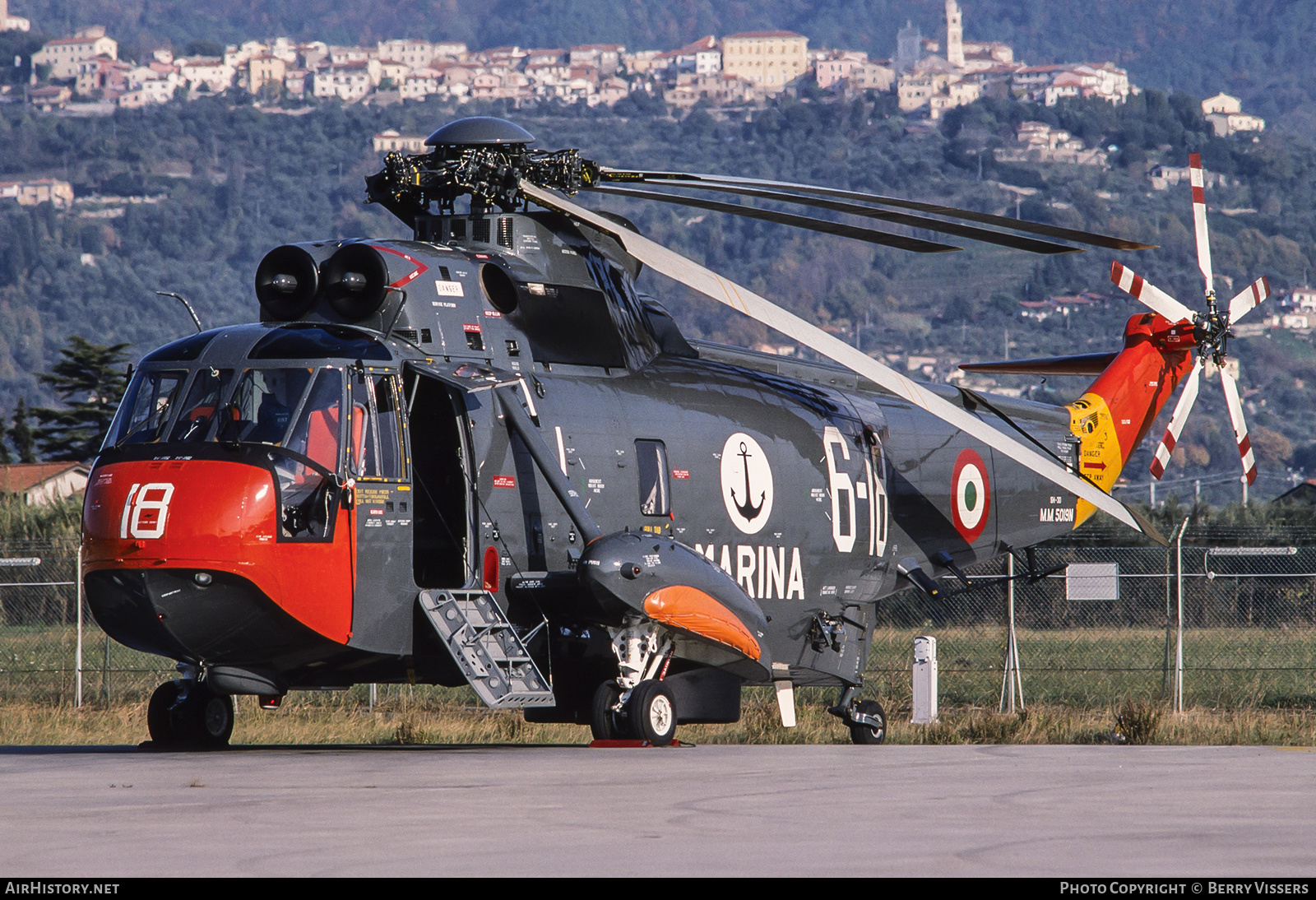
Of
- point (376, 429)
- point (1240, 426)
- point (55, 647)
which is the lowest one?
point (55, 647)

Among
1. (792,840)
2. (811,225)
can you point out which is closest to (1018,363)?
(811,225)

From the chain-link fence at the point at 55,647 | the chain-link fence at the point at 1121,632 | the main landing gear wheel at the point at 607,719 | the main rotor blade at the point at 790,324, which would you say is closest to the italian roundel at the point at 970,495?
the main rotor blade at the point at 790,324

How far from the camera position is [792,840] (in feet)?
27.3

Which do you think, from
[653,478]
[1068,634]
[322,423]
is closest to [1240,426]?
[653,478]

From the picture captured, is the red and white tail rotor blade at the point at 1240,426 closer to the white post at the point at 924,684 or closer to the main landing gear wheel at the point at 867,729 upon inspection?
the white post at the point at 924,684

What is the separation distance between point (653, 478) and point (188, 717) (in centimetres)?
448

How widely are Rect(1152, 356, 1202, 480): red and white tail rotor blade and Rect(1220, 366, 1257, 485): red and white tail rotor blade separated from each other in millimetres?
338

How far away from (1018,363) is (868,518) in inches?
128

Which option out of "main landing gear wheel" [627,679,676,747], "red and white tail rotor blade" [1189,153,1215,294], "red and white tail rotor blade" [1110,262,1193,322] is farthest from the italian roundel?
"main landing gear wheel" [627,679,676,747]

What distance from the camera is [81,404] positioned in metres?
68.2

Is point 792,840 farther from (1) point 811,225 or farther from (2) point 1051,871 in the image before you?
(1) point 811,225

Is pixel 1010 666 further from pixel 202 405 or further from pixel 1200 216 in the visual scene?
pixel 202 405

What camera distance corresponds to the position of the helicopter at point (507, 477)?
43.8ft

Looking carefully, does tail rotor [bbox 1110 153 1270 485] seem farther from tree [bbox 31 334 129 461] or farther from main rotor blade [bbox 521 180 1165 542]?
tree [bbox 31 334 129 461]
